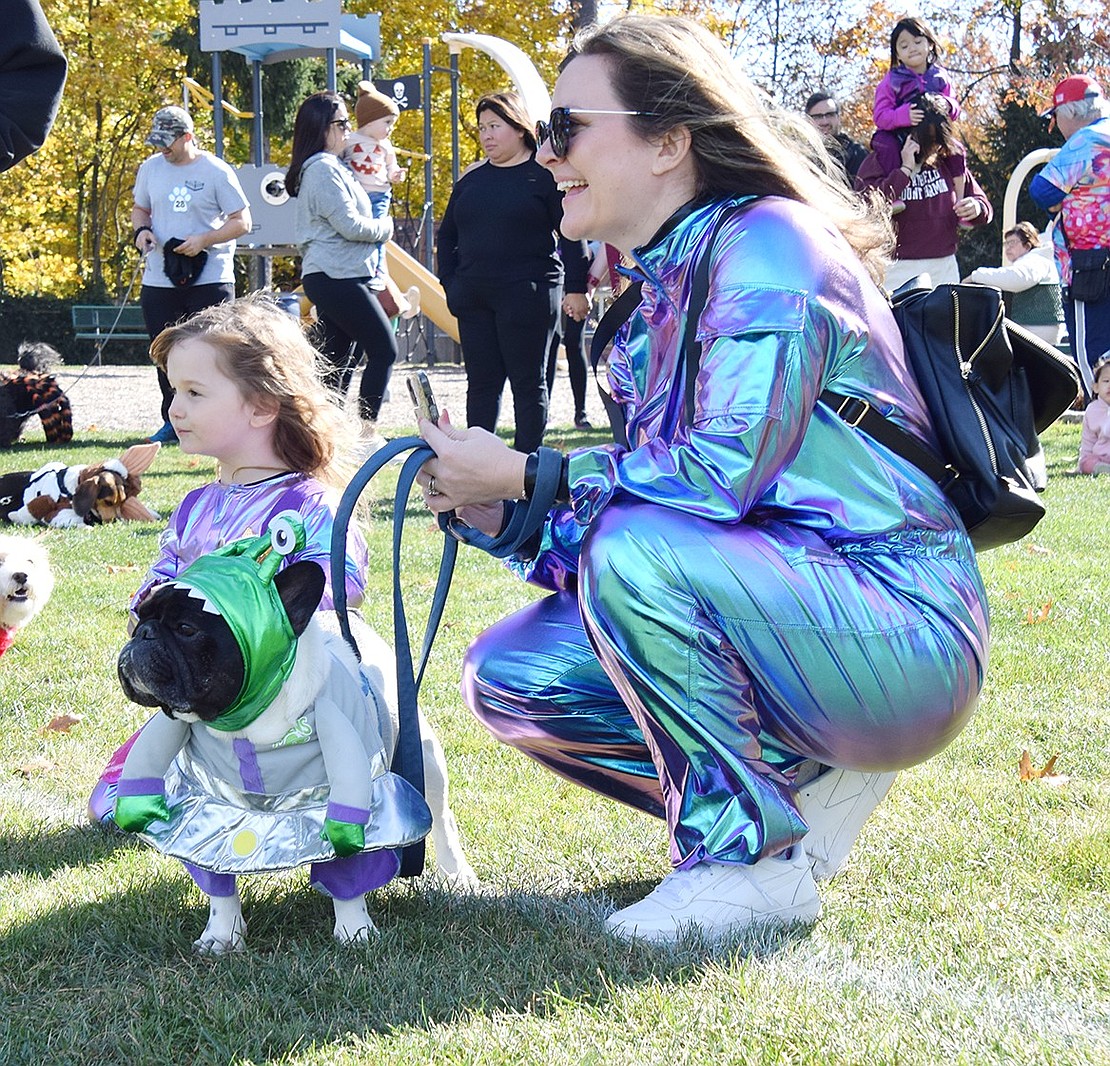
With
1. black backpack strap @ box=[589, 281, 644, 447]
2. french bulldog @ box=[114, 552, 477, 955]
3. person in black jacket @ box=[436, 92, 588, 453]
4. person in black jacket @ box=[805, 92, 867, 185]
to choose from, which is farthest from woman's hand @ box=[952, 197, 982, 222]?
french bulldog @ box=[114, 552, 477, 955]

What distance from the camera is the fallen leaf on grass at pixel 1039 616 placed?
505 cm

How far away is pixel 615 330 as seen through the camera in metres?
2.94

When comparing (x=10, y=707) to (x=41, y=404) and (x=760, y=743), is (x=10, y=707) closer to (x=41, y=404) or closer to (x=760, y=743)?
(x=760, y=743)

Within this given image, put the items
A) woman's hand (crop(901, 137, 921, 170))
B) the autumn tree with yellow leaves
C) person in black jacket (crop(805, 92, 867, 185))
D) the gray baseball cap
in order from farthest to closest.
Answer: the autumn tree with yellow leaves, person in black jacket (crop(805, 92, 867, 185)), the gray baseball cap, woman's hand (crop(901, 137, 921, 170))

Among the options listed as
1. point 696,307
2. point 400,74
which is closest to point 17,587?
point 696,307

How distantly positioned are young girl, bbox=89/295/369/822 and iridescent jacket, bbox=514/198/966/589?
0.83 m

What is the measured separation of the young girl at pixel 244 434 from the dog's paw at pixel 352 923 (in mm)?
759

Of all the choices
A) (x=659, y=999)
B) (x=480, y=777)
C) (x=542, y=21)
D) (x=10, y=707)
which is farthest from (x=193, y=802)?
(x=542, y=21)

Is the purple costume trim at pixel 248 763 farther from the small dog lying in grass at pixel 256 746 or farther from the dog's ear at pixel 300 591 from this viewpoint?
the dog's ear at pixel 300 591

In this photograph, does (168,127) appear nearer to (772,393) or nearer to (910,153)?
(910,153)

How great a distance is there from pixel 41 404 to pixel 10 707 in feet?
21.9

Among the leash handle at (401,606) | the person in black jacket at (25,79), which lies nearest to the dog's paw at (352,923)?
Result: the leash handle at (401,606)

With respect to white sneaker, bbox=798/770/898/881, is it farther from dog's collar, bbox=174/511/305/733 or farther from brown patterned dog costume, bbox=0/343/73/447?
brown patterned dog costume, bbox=0/343/73/447

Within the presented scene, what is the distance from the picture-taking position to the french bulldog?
88.6 inches
